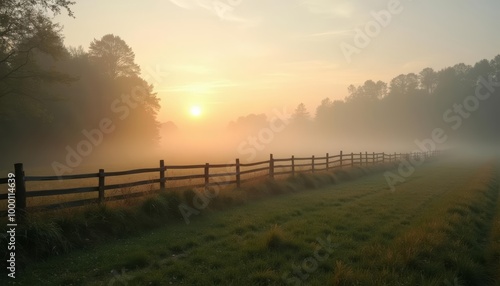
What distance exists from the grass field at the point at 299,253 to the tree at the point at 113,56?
43.3 m

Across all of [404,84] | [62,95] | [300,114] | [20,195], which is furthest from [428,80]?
[20,195]

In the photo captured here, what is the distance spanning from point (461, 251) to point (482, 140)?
315 feet

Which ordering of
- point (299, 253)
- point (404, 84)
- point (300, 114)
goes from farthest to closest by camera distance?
point (300, 114) → point (404, 84) → point (299, 253)

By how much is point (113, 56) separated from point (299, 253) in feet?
162

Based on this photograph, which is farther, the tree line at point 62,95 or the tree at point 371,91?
the tree at point 371,91

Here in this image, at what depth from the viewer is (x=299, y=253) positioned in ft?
24.6

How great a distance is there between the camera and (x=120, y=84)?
46688mm

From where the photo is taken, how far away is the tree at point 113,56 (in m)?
47.2

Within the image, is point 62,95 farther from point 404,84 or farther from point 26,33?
point 404,84

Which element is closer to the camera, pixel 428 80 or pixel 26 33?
pixel 26 33

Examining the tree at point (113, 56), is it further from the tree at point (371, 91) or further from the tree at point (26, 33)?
the tree at point (371, 91)

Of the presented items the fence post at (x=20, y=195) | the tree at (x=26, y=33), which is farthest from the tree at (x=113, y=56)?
the fence post at (x=20, y=195)

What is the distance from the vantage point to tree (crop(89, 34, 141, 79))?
47156 mm

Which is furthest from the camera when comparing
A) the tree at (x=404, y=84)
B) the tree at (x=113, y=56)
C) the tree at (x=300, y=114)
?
the tree at (x=300, y=114)
